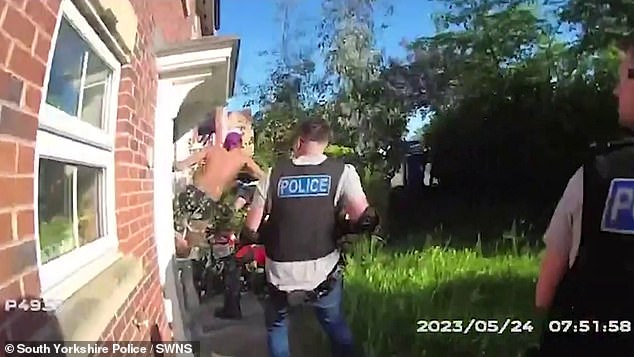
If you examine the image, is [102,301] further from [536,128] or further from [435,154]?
[536,128]

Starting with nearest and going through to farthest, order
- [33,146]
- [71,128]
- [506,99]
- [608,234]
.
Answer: [33,146]
[608,234]
[506,99]
[71,128]

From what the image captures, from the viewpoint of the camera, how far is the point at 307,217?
6.95 feet

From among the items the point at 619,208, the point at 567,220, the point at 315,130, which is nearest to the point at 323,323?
the point at 315,130

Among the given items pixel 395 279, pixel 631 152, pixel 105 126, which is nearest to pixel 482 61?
pixel 631 152

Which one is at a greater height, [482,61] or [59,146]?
[482,61]

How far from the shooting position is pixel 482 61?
2.14 m

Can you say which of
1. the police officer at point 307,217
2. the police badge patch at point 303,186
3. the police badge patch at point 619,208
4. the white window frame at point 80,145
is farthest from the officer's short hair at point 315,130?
the police badge patch at point 619,208

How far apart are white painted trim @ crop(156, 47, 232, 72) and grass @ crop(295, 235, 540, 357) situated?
0.69m

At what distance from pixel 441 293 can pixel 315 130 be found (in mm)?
586

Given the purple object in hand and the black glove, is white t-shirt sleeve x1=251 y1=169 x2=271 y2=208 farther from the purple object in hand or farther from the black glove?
the black glove

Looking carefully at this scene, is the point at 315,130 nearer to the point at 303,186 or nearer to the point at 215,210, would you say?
the point at 303,186

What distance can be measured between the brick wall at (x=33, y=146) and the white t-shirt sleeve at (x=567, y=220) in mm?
1155

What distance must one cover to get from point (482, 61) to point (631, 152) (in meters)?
0.47

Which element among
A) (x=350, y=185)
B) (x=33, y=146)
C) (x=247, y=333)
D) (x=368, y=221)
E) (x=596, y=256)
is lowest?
(x=247, y=333)
